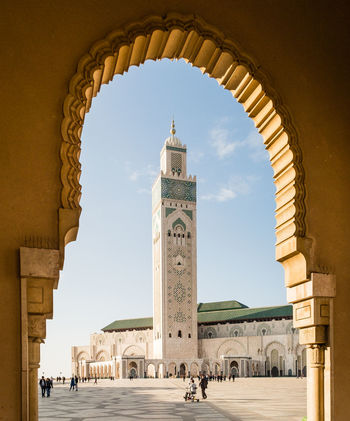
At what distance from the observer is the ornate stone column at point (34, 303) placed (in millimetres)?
2324

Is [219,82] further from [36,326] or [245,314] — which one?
[245,314]

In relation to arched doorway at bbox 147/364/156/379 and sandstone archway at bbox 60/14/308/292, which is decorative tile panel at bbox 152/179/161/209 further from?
sandstone archway at bbox 60/14/308/292

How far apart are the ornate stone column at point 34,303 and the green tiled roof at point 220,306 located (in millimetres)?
39294

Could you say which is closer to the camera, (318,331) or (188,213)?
(318,331)

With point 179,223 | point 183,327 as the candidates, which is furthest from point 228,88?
point 179,223

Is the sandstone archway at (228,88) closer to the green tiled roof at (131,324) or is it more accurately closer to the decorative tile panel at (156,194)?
the decorative tile panel at (156,194)

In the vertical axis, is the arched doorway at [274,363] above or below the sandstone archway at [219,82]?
below

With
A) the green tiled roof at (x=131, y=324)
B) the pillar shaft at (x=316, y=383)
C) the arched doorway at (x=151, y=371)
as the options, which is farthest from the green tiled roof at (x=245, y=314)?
the pillar shaft at (x=316, y=383)

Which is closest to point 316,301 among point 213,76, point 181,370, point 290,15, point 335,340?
point 335,340

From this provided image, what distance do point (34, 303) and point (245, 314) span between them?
119 feet

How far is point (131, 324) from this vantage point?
→ 42.2 meters

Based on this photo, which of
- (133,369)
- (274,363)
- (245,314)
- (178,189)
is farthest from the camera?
(178,189)

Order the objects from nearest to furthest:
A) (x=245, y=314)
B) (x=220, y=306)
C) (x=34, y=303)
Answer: (x=34, y=303)
(x=245, y=314)
(x=220, y=306)

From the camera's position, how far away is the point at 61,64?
8.55ft
